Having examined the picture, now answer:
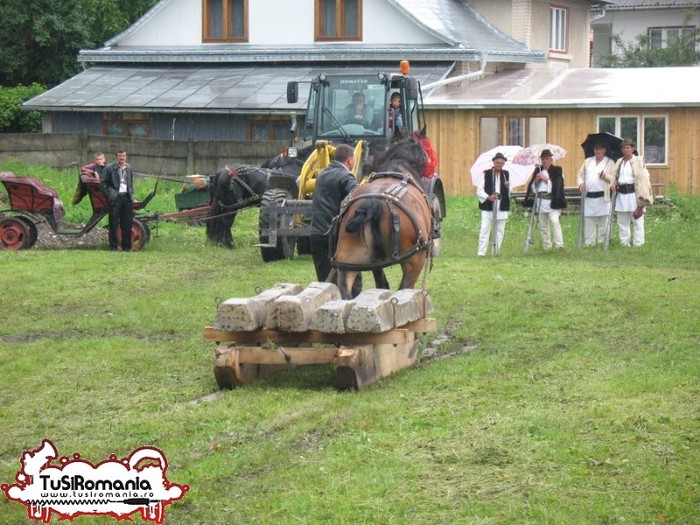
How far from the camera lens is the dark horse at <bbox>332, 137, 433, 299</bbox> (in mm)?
12602

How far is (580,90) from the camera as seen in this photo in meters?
35.4

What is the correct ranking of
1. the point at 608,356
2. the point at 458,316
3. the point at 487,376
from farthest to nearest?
the point at 458,316 → the point at 608,356 → the point at 487,376

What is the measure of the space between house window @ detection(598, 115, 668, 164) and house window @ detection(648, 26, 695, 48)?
72.2 feet

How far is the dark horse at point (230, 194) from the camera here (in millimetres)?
23625

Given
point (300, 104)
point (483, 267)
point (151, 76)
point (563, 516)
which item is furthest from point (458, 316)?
point (151, 76)

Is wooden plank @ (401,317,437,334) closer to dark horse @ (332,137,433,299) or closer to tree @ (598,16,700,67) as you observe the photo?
dark horse @ (332,137,433,299)

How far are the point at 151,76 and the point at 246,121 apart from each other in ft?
15.6

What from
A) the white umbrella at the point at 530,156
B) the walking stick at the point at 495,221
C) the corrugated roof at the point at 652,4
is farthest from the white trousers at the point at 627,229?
the corrugated roof at the point at 652,4

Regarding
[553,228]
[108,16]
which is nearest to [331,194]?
[553,228]

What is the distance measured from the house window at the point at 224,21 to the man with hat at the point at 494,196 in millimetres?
20959

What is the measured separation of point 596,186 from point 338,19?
1906 centimetres

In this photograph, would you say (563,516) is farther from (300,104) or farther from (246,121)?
(246,121)

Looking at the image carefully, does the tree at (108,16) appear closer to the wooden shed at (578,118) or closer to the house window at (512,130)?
the wooden shed at (578,118)

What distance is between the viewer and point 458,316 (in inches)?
600
